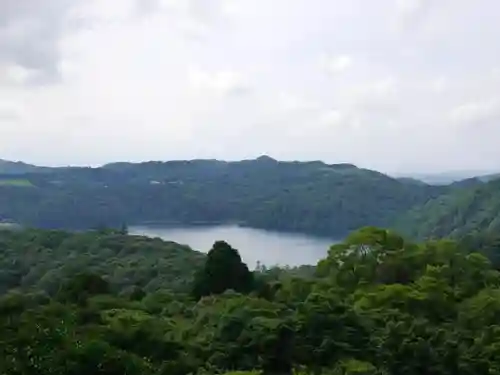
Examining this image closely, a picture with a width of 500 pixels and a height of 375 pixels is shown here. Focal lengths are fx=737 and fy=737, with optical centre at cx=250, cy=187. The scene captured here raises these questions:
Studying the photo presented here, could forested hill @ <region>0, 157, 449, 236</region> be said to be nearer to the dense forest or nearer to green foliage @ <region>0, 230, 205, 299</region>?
green foliage @ <region>0, 230, 205, 299</region>

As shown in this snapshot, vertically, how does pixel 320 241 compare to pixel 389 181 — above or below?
below

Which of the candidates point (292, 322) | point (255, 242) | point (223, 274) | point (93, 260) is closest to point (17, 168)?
point (255, 242)

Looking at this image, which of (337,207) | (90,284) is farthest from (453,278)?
(337,207)

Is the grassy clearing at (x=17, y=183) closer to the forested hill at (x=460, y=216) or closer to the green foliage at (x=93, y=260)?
the forested hill at (x=460, y=216)

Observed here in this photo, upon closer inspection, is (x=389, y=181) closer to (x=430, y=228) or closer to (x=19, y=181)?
(x=430, y=228)

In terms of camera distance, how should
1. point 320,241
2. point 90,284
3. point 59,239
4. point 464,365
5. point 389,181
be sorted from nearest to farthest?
point 464,365 → point 90,284 → point 59,239 → point 320,241 → point 389,181

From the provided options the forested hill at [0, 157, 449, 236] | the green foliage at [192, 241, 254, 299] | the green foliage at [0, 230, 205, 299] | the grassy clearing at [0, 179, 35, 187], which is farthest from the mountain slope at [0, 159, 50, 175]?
the green foliage at [192, 241, 254, 299]

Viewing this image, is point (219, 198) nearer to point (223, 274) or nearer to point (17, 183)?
point (17, 183)
